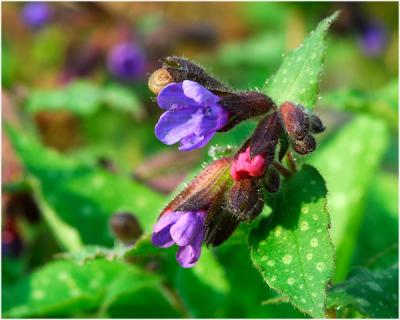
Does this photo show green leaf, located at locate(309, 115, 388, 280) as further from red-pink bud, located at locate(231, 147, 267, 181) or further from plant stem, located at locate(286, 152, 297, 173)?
red-pink bud, located at locate(231, 147, 267, 181)

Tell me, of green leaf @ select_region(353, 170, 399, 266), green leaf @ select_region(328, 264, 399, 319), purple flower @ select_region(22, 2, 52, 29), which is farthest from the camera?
purple flower @ select_region(22, 2, 52, 29)

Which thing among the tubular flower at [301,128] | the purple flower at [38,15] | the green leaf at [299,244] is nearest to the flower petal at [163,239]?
the green leaf at [299,244]

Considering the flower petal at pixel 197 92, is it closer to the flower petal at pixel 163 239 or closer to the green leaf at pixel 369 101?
the flower petal at pixel 163 239

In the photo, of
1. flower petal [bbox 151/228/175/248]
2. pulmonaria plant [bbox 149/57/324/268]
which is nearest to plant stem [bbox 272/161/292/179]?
pulmonaria plant [bbox 149/57/324/268]

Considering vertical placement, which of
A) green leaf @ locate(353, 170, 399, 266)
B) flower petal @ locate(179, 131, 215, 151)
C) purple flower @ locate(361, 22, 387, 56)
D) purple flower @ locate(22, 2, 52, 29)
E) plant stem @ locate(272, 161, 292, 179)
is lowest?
green leaf @ locate(353, 170, 399, 266)

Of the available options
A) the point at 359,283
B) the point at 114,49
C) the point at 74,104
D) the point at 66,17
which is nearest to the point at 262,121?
the point at 359,283

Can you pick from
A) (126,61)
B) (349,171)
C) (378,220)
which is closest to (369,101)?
(349,171)

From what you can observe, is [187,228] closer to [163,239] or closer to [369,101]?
[163,239]
